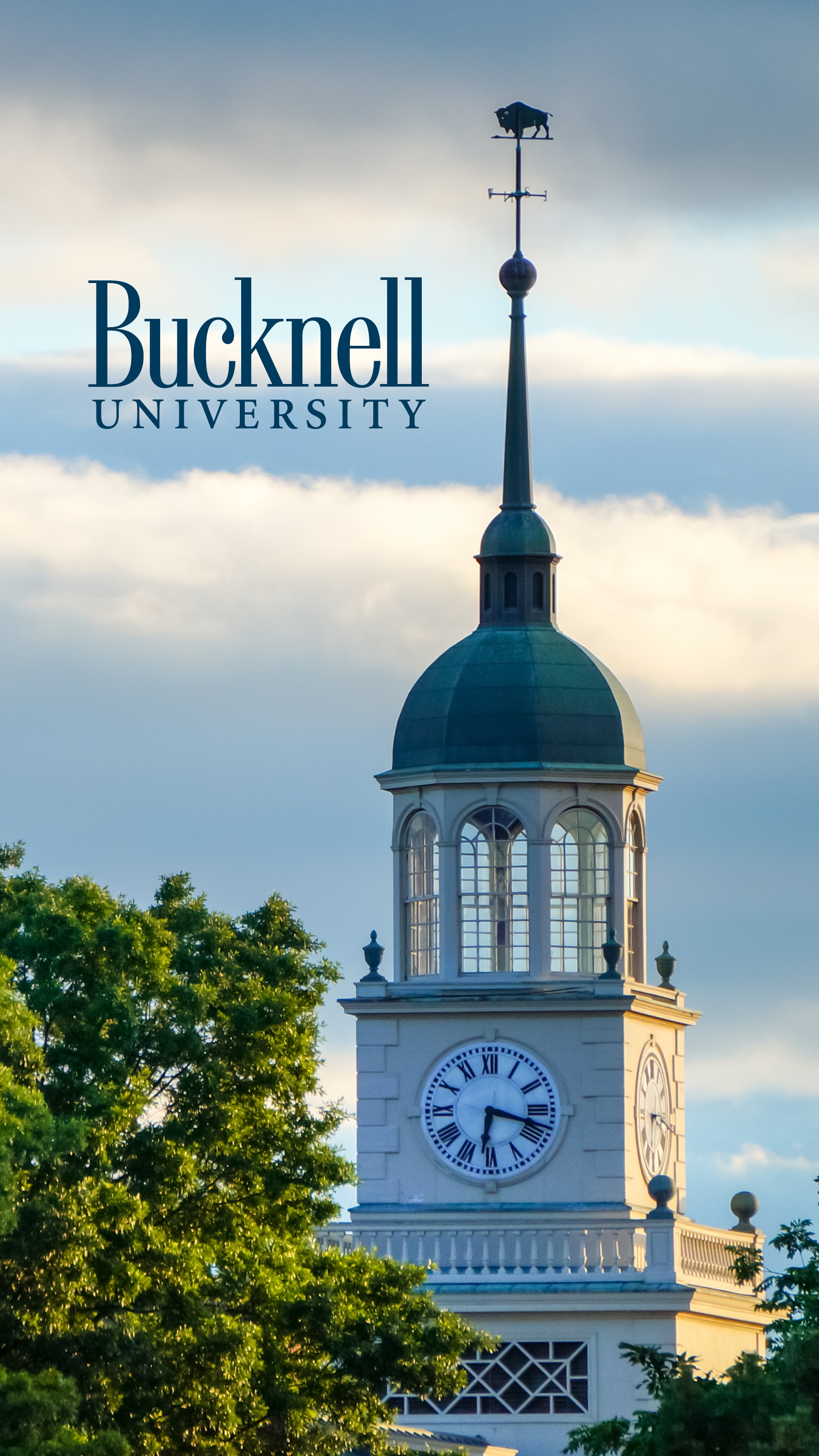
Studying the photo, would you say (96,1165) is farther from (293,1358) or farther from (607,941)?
(607,941)

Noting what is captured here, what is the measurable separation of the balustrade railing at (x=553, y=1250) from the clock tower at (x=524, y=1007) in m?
0.03

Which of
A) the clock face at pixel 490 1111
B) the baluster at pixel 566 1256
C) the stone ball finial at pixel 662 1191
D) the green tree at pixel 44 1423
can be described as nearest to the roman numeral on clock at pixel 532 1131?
the clock face at pixel 490 1111

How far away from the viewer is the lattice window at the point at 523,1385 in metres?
67.9

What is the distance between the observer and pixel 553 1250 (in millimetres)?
69438

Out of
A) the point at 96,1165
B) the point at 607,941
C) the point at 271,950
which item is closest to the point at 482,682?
the point at 607,941

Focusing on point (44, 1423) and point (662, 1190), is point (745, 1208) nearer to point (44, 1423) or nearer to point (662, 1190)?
point (662, 1190)

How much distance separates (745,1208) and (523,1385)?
7.07 meters

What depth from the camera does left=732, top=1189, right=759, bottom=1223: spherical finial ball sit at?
73.8 meters

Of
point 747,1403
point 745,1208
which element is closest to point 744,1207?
point 745,1208

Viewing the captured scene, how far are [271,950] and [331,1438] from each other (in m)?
6.27

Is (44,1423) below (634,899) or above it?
below

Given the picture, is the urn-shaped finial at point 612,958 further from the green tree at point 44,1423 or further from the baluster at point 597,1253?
the green tree at point 44,1423

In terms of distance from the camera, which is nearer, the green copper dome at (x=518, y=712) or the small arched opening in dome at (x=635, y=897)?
the green copper dome at (x=518, y=712)

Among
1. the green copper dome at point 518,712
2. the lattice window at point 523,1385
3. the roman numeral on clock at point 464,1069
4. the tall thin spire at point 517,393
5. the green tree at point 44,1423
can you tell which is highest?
the tall thin spire at point 517,393
